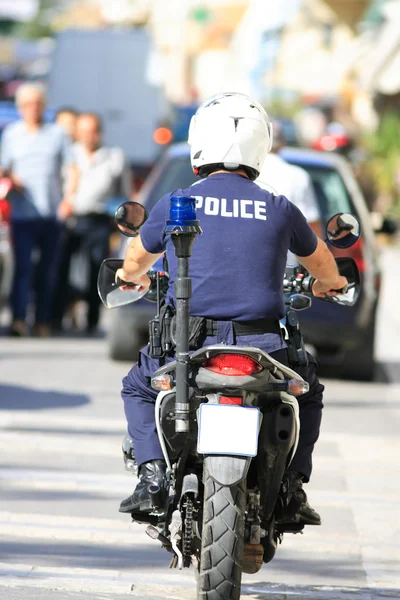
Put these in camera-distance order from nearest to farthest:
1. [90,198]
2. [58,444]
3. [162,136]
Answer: [58,444] → [90,198] → [162,136]

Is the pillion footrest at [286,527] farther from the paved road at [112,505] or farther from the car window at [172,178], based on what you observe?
the car window at [172,178]

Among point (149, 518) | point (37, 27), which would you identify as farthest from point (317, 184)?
point (37, 27)

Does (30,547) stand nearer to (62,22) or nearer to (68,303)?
(68,303)

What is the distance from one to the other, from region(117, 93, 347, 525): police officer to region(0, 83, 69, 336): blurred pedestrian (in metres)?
8.04

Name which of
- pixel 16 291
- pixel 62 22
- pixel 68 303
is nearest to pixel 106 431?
pixel 16 291

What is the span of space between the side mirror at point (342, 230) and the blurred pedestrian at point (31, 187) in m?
7.95

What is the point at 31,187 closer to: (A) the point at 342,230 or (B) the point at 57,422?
(B) the point at 57,422

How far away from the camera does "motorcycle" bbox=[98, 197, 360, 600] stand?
449cm

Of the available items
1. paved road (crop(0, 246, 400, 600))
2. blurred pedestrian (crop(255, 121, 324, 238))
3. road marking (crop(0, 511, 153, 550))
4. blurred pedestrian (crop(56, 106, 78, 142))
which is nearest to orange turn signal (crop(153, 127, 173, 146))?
blurred pedestrian (crop(56, 106, 78, 142))

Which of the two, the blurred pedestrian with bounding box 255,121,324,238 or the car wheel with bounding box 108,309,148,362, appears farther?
the car wheel with bounding box 108,309,148,362

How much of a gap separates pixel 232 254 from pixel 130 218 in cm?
50

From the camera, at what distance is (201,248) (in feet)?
16.0

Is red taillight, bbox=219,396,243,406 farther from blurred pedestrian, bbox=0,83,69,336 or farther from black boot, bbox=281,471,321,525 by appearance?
blurred pedestrian, bbox=0,83,69,336

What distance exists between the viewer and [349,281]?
17.8ft
